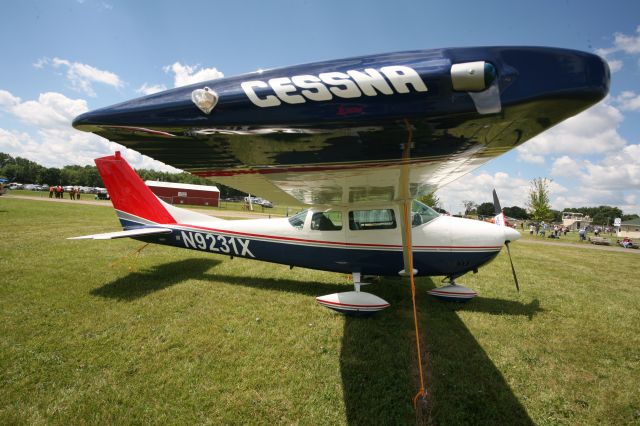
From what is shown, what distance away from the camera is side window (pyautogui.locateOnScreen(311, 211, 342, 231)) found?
508 cm

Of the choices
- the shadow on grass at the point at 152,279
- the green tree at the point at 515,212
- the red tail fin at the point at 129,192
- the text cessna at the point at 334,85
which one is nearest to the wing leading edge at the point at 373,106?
the text cessna at the point at 334,85

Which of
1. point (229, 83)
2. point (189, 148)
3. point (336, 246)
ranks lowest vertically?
point (336, 246)

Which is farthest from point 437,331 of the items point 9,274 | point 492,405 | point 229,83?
point 9,274

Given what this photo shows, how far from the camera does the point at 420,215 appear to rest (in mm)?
4984

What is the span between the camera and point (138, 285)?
5512 mm

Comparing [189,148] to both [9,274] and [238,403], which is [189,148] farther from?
[9,274]

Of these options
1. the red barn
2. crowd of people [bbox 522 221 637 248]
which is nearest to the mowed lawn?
crowd of people [bbox 522 221 637 248]

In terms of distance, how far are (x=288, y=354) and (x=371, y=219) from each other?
263 centimetres

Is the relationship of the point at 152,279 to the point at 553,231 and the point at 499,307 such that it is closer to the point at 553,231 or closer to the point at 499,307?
the point at 499,307

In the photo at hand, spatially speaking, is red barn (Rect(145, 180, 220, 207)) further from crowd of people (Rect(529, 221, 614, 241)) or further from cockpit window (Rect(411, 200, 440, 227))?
crowd of people (Rect(529, 221, 614, 241))

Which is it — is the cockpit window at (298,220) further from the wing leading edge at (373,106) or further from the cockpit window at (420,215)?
the wing leading edge at (373,106)

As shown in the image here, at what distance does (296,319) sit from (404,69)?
4.01m

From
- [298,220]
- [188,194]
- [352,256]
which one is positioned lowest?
[352,256]

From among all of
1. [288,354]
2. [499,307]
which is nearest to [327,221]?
[288,354]
